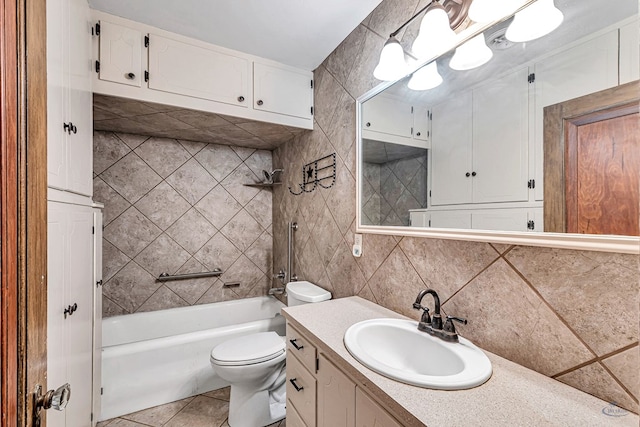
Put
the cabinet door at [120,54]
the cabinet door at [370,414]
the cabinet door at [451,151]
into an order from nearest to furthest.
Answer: the cabinet door at [370,414] → the cabinet door at [451,151] → the cabinet door at [120,54]

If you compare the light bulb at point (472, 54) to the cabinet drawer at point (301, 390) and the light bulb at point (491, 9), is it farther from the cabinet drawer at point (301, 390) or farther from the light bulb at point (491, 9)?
the cabinet drawer at point (301, 390)

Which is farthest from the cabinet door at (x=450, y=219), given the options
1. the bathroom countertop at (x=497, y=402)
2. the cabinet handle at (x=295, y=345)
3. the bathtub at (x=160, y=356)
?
the bathtub at (x=160, y=356)

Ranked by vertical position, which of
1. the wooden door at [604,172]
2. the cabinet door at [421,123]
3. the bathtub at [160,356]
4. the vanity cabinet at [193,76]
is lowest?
the bathtub at [160,356]

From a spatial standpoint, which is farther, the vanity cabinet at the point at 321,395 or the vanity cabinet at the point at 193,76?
the vanity cabinet at the point at 193,76

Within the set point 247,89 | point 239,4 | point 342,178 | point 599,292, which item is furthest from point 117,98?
point 599,292

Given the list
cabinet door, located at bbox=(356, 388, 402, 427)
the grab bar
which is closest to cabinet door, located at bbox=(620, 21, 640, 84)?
cabinet door, located at bbox=(356, 388, 402, 427)

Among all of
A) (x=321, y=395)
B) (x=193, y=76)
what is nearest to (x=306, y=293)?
A: (x=321, y=395)

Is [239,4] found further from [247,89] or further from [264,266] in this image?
[264,266]

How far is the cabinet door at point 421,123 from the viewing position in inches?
48.9

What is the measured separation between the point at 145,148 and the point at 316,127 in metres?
1.53

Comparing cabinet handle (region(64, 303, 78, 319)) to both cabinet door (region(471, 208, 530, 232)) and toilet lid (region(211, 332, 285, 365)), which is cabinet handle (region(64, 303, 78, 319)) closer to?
toilet lid (region(211, 332, 285, 365))

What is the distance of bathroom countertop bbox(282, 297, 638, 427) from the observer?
0.61 m

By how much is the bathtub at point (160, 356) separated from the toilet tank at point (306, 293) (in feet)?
1.50

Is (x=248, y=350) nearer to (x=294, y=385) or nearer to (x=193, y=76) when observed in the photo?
(x=294, y=385)
